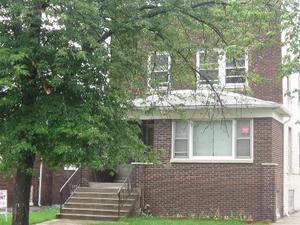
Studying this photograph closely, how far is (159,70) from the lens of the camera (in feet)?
50.1

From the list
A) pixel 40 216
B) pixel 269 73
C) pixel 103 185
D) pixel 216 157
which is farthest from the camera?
pixel 269 73

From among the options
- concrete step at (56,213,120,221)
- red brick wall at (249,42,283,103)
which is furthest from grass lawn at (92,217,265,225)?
red brick wall at (249,42,283,103)

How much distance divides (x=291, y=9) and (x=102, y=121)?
17.2 feet

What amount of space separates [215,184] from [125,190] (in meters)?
3.10

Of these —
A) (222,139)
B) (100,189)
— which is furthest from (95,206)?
(222,139)

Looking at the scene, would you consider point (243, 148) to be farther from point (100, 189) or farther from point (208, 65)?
point (208, 65)

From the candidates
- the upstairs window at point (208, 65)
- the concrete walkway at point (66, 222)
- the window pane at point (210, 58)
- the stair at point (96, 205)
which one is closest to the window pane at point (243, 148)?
the stair at point (96, 205)

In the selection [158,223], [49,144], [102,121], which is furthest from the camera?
[158,223]

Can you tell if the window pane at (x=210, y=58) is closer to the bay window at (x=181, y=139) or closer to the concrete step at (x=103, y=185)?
the bay window at (x=181, y=139)

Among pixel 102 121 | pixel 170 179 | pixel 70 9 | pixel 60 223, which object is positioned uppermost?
pixel 70 9

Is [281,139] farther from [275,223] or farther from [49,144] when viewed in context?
[49,144]

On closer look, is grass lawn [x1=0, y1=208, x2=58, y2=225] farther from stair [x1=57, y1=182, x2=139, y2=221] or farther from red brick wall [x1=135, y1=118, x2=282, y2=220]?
red brick wall [x1=135, y1=118, x2=282, y2=220]

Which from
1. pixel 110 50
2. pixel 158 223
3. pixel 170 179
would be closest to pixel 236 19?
pixel 110 50

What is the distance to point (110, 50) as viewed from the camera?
12.8 meters
